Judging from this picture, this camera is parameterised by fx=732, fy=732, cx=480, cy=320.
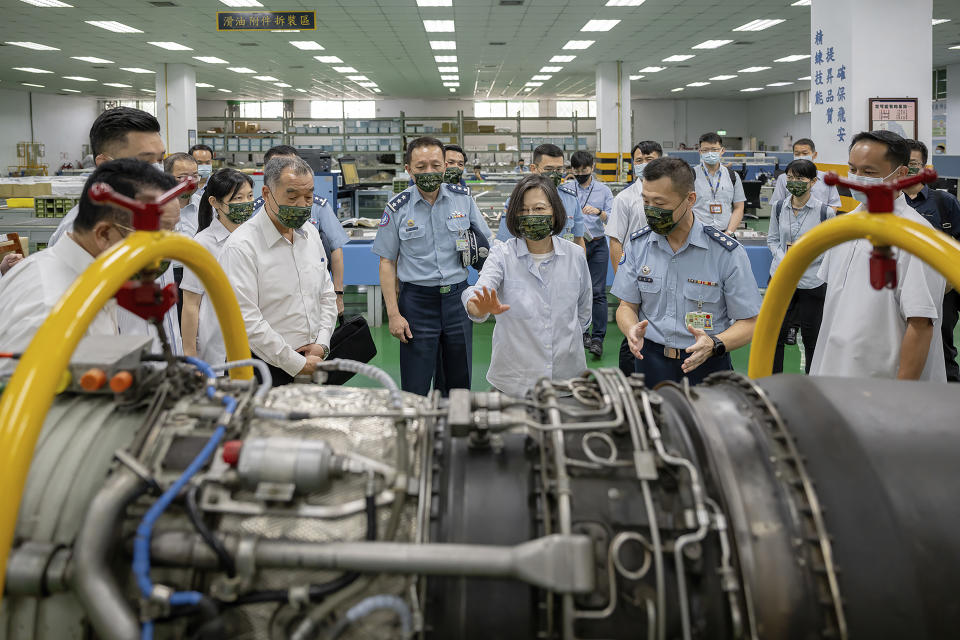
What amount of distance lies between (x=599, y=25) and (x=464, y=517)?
1191 cm

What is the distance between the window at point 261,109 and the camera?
25508mm

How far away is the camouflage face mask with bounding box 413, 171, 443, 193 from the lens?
3.74m

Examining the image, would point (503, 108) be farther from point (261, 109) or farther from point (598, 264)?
point (598, 264)

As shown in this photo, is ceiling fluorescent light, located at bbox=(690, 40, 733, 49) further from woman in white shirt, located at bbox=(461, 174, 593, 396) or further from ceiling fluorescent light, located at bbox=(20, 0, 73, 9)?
woman in white shirt, located at bbox=(461, 174, 593, 396)

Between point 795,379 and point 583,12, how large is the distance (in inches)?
415

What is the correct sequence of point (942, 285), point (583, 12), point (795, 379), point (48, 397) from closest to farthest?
point (48, 397)
point (795, 379)
point (942, 285)
point (583, 12)

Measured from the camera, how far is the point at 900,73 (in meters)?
5.81

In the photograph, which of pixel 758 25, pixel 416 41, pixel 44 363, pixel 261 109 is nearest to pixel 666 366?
pixel 44 363

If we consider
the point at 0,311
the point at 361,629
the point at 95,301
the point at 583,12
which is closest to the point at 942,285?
the point at 361,629

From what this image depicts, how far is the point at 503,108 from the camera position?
27.0 meters

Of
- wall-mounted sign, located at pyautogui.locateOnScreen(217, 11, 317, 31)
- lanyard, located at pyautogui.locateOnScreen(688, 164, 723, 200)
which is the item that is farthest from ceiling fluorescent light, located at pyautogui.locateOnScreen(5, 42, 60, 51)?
lanyard, located at pyautogui.locateOnScreen(688, 164, 723, 200)

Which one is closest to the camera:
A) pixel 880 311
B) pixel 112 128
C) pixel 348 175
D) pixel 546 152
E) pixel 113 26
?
pixel 880 311

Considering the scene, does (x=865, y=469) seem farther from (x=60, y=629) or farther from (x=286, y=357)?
(x=286, y=357)

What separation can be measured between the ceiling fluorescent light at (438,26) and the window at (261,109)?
1494cm
